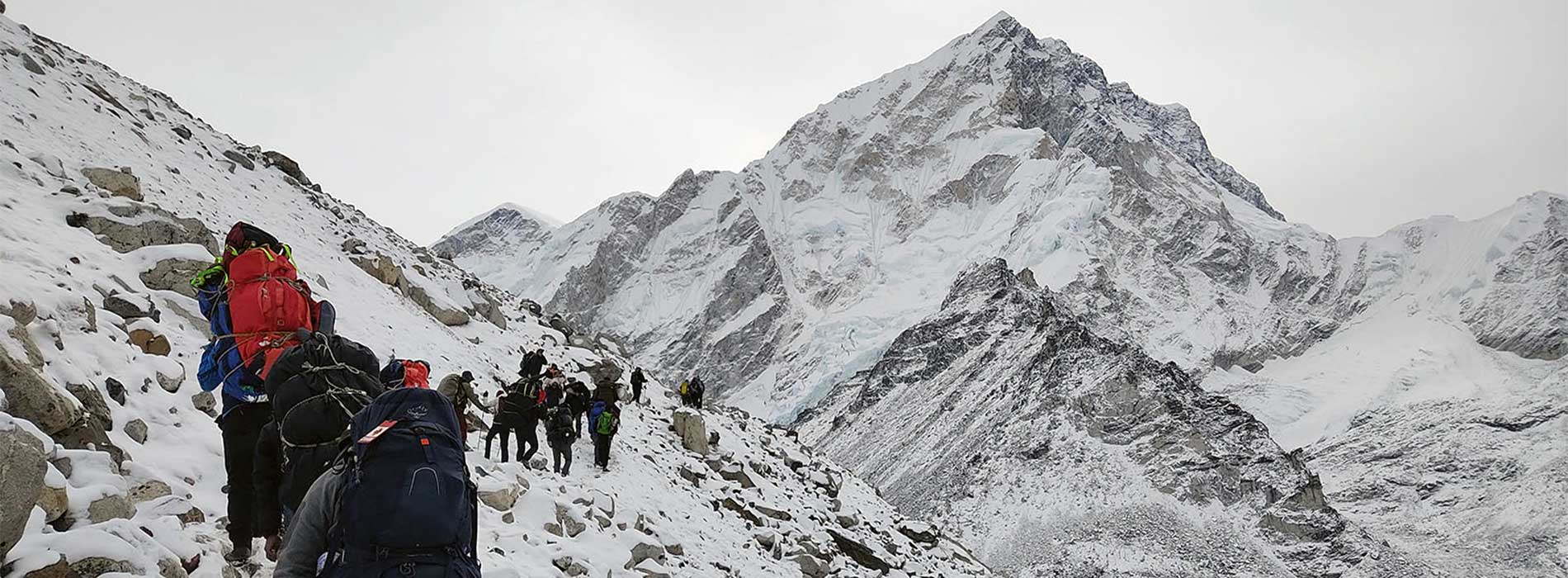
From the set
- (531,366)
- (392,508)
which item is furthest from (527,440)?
(392,508)

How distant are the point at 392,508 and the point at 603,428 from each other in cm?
1266

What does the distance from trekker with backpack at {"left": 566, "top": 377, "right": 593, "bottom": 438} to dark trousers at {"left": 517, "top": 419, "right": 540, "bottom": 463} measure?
5.31 feet

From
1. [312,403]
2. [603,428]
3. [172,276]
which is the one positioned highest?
[312,403]

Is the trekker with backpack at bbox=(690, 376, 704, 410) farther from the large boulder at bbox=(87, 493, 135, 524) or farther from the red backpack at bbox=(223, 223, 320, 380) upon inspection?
the large boulder at bbox=(87, 493, 135, 524)

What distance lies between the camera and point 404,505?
393cm

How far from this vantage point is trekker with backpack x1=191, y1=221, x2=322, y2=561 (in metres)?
6.36

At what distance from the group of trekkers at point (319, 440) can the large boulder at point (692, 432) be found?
48.2 ft

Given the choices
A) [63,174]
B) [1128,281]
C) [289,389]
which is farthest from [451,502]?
[1128,281]

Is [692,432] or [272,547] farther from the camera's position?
[692,432]

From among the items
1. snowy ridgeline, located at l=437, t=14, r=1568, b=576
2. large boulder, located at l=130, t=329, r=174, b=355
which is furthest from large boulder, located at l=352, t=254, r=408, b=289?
snowy ridgeline, located at l=437, t=14, r=1568, b=576

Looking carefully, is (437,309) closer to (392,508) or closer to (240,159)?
(240,159)

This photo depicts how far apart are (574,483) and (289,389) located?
8.71 meters

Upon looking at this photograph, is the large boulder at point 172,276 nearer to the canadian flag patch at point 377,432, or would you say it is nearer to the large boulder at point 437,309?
the canadian flag patch at point 377,432

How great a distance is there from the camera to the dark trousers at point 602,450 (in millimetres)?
16438
